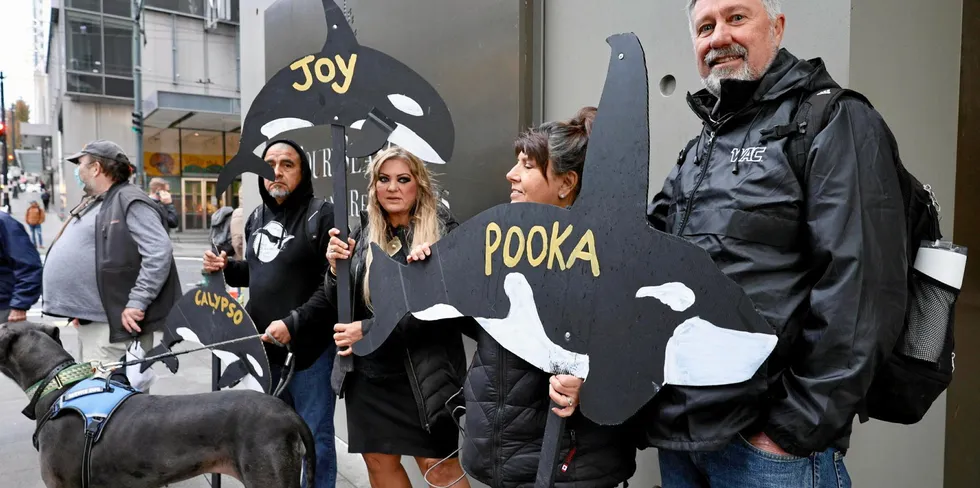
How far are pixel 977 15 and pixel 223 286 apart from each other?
3.44 m

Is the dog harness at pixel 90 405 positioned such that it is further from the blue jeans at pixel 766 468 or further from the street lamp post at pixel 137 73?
the street lamp post at pixel 137 73

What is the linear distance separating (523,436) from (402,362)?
0.86 meters

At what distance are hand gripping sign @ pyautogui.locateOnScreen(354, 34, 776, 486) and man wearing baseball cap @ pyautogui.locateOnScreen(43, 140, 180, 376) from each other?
2886 millimetres

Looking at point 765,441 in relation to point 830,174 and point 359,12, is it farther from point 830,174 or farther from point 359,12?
point 359,12

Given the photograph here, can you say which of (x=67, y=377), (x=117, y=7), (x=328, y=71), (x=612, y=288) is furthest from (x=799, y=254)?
(x=117, y=7)

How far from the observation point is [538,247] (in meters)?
1.63

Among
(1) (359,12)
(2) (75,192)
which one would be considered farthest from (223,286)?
(2) (75,192)

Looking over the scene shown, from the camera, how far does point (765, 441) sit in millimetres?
1497

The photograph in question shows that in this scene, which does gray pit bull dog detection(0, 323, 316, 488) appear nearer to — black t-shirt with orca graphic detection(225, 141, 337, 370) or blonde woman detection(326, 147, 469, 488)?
blonde woman detection(326, 147, 469, 488)

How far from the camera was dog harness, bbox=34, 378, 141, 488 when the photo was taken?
8.37 feet

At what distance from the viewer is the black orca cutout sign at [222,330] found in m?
2.85

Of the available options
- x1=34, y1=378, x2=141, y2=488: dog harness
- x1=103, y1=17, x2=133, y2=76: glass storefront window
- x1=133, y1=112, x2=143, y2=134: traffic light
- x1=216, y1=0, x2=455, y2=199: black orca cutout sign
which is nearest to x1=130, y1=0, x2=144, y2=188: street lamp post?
x1=133, y1=112, x2=143, y2=134: traffic light

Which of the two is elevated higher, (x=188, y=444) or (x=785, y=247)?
(x=785, y=247)

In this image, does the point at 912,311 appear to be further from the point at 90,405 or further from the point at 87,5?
the point at 87,5
